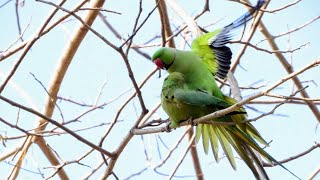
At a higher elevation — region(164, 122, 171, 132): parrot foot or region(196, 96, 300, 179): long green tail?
region(164, 122, 171, 132): parrot foot

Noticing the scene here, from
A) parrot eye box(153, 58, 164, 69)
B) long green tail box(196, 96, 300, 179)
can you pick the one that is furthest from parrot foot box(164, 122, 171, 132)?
parrot eye box(153, 58, 164, 69)

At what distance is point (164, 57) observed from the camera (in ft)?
7.55

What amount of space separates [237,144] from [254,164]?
104 mm

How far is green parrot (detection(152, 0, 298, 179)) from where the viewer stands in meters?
2.06

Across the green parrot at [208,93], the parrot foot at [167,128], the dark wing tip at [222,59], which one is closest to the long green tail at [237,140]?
the green parrot at [208,93]

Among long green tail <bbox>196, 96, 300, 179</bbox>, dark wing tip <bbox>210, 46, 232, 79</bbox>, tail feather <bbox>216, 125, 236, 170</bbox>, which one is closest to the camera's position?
long green tail <bbox>196, 96, 300, 179</bbox>

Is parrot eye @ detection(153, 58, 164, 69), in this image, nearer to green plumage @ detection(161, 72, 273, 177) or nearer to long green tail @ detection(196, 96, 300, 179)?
green plumage @ detection(161, 72, 273, 177)

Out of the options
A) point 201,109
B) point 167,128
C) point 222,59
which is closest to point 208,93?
point 201,109

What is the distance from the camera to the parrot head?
90.6 inches

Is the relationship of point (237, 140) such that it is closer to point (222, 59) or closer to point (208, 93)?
point (208, 93)

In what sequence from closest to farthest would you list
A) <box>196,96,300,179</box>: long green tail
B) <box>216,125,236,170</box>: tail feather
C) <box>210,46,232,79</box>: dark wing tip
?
<box>196,96,300,179</box>: long green tail < <box>216,125,236,170</box>: tail feather < <box>210,46,232,79</box>: dark wing tip

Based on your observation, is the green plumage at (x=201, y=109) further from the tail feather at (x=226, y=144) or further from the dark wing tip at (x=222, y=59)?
the dark wing tip at (x=222, y=59)

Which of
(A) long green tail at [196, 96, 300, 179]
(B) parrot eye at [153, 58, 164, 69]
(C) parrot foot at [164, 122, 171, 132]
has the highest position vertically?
(B) parrot eye at [153, 58, 164, 69]

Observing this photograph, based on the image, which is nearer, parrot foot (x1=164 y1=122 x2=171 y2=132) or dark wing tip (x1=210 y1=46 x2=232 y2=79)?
parrot foot (x1=164 y1=122 x2=171 y2=132)
